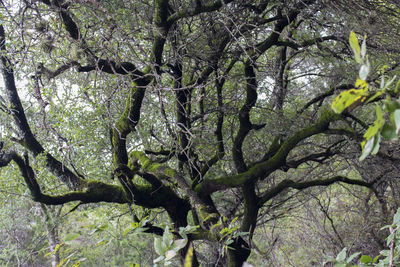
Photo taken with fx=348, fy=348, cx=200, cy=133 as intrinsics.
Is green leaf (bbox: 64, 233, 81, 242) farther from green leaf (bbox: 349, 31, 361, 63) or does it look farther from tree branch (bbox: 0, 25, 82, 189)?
tree branch (bbox: 0, 25, 82, 189)

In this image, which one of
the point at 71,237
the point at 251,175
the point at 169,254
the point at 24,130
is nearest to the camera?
the point at 169,254

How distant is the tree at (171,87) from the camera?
369 cm

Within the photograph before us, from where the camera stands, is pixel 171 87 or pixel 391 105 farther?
pixel 171 87

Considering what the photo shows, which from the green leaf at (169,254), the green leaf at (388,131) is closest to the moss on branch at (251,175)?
the green leaf at (169,254)

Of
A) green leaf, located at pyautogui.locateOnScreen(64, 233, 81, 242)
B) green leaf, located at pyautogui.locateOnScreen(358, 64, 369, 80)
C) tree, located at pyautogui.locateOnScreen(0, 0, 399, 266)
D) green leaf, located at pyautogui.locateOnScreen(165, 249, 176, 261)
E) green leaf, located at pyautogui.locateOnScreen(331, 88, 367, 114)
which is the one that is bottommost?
green leaf, located at pyautogui.locateOnScreen(165, 249, 176, 261)

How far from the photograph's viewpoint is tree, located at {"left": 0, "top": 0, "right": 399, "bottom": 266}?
3.69 m

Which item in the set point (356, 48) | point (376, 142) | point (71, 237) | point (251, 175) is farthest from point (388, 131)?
point (251, 175)

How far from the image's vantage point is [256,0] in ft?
15.4

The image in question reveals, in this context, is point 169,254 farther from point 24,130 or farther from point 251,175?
point 24,130

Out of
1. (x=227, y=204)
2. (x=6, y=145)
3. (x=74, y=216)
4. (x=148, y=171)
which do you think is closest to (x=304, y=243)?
(x=227, y=204)

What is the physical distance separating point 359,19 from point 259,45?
56.5 inches

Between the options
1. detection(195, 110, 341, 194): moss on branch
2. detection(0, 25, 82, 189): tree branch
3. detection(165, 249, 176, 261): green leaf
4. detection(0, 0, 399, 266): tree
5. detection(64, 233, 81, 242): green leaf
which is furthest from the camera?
detection(195, 110, 341, 194): moss on branch

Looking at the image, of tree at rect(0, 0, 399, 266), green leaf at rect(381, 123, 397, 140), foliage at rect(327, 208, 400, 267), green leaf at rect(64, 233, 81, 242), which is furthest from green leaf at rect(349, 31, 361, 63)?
tree at rect(0, 0, 399, 266)

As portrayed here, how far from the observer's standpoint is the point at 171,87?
11.8 ft
